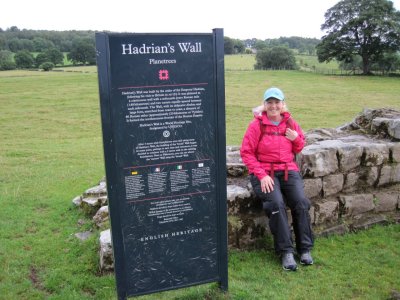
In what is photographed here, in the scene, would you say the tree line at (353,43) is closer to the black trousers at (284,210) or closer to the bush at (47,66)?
the bush at (47,66)

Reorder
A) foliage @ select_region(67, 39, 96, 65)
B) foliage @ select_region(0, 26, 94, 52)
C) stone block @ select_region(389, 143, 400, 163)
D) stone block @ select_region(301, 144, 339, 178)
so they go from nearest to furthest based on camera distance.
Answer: stone block @ select_region(301, 144, 339, 178)
stone block @ select_region(389, 143, 400, 163)
foliage @ select_region(67, 39, 96, 65)
foliage @ select_region(0, 26, 94, 52)

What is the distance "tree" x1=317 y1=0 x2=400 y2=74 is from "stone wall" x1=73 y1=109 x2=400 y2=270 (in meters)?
53.5

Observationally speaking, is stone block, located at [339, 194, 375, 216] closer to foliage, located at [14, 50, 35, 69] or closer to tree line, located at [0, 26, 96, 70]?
tree line, located at [0, 26, 96, 70]

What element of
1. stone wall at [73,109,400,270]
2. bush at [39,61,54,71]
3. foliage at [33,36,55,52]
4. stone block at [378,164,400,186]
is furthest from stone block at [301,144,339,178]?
foliage at [33,36,55,52]

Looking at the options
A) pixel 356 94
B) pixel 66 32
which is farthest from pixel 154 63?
pixel 66 32

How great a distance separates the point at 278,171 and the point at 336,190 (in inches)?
58.1

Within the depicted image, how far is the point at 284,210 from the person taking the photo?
5492 mm

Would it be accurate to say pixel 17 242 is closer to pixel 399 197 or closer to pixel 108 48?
pixel 108 48

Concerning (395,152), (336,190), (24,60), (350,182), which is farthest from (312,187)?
(24,60)

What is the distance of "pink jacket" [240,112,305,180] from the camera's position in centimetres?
564

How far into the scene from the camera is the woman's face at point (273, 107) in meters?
5.58

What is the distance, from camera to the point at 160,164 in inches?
169

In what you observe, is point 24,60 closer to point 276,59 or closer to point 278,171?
point 276,59

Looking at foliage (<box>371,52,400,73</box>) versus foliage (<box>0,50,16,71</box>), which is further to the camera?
foliage (<box>0,50,16,71</box>)
